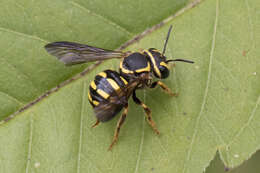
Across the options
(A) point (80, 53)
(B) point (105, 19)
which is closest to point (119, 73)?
(A) point (80, 53)

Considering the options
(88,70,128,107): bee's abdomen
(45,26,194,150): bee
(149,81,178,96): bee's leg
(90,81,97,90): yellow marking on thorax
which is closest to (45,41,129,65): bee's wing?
(45,26,194,150): bee

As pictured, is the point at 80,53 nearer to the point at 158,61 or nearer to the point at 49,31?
the point at 49,31

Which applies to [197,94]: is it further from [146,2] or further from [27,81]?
[27,81]

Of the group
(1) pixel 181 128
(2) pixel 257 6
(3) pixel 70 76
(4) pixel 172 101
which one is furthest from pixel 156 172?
(2) pixel 257 6

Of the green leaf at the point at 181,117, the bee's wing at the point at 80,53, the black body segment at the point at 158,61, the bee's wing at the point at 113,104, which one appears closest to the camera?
the bee's wing at the point at 113,104

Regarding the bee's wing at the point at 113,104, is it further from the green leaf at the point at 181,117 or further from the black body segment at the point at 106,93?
the green leaf at the point at 181,117

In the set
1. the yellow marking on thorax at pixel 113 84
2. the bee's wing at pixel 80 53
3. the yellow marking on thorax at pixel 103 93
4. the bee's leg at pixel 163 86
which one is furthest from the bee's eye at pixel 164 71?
the yellow marking on thorax at pixel 103 93

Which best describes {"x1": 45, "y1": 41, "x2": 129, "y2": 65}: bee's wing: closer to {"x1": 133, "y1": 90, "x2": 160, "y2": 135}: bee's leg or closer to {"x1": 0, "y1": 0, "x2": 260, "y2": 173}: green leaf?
{"x1": 0, "y1": 0, "x2": 260, "y2": 173}: green leaf
